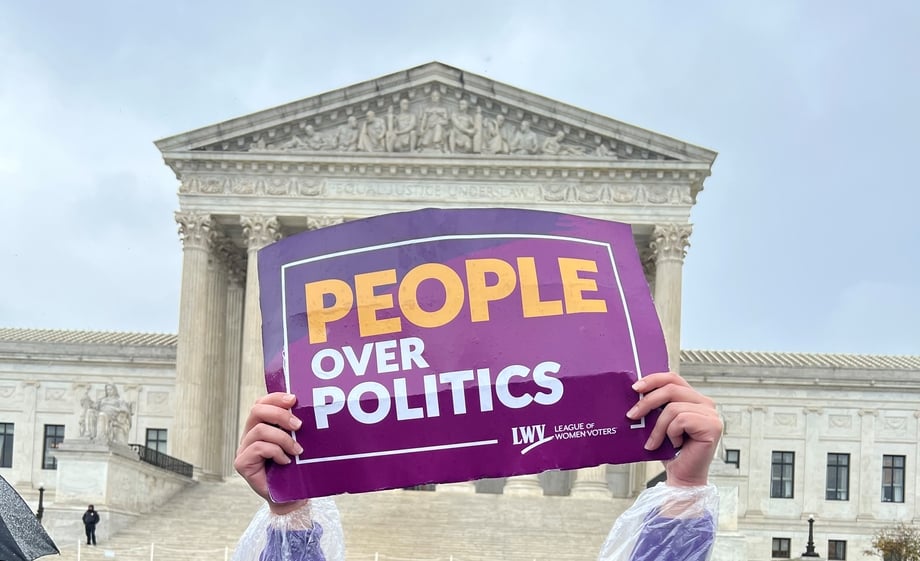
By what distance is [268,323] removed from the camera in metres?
4.80

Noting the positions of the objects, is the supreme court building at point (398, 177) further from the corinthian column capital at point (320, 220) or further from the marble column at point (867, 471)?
the marble column at point (867, 471)

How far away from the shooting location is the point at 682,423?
417 cm

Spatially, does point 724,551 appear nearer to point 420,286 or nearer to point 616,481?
point 616,481

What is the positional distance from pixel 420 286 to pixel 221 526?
107ft

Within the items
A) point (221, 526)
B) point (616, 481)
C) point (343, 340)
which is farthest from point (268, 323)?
point (616, 481)

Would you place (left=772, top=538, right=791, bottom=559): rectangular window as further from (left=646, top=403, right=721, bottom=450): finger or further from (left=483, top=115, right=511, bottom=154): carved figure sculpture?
(left=646, top=403, right=721, bottom=450): finger

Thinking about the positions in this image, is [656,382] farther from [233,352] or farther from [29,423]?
[29,423]

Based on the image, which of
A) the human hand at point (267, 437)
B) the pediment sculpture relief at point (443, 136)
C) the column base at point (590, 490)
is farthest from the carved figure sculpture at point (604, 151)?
the human hand at point (267, 437)

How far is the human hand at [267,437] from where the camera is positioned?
4512 millimetres

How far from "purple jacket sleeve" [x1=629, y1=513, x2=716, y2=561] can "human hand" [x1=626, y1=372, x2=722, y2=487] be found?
0.14m

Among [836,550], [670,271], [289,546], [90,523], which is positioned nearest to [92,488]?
[90,523]

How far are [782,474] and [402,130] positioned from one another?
81.9 ft

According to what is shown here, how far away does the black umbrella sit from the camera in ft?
15.6

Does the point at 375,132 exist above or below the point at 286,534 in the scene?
above
